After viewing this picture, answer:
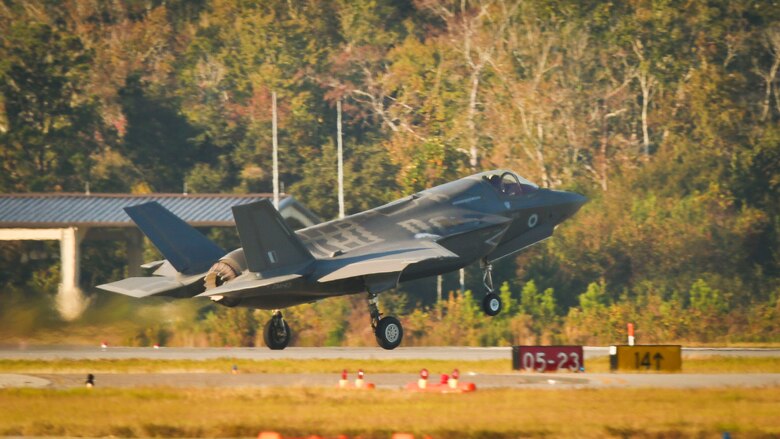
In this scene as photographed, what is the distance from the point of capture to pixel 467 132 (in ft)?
214

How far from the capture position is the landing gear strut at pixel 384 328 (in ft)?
106

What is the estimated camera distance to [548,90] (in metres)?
66.7

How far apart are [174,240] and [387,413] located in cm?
1052

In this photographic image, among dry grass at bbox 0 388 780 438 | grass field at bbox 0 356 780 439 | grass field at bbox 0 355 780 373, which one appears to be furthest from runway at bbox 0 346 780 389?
dry grass at bbox 0 388 780 438

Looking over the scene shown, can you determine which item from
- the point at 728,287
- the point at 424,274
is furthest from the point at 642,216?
the point at 424,274

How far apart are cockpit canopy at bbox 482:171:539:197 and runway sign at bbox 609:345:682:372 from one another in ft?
17.0

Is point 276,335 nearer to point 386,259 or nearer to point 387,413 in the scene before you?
point 386,259

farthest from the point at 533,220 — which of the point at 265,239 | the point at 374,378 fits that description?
the point at 265,239

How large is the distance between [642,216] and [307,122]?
2025cm

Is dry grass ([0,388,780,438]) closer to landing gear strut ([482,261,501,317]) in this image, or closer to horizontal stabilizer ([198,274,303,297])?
horizontal stabilizer ([198,274,303,297])

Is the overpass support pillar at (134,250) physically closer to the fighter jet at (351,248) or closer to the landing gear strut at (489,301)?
the fighter jet at (351,248)

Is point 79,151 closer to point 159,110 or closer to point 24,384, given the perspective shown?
point 159,110

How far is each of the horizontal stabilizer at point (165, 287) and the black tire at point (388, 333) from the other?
4.37 metres

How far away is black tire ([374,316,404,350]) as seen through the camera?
1276 inches
